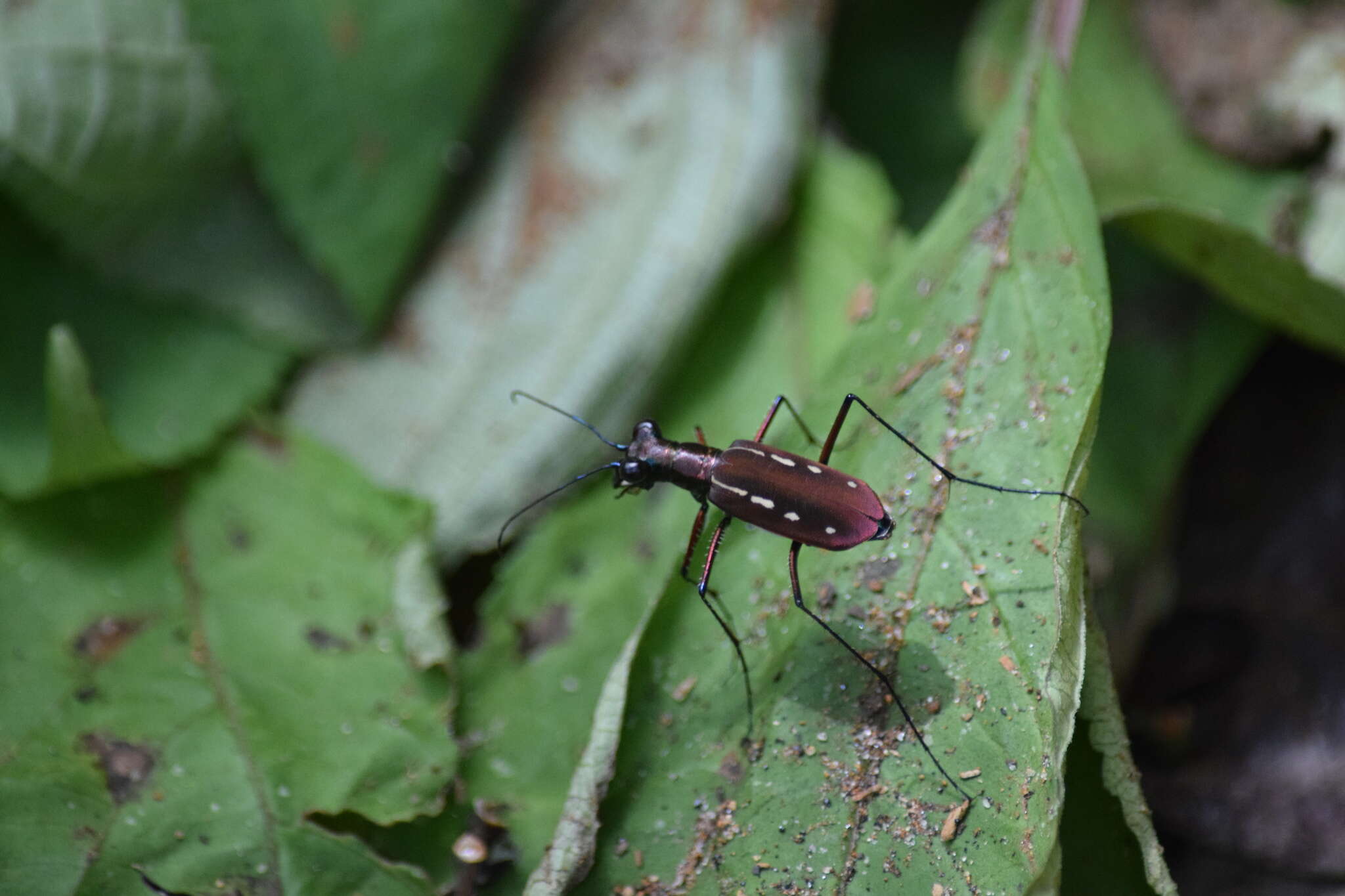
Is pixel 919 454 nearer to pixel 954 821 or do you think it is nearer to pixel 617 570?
pixel 954 821

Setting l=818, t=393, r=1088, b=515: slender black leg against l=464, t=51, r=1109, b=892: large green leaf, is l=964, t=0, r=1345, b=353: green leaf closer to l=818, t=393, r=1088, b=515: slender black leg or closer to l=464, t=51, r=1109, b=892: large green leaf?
l=464, t=51, r=1109, b=892: large green leaf

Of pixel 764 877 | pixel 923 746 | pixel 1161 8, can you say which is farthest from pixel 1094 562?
pixel 1161 8

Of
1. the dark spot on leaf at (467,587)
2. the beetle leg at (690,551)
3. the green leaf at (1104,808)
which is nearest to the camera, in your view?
Answer: the green leaf at (1104,808)

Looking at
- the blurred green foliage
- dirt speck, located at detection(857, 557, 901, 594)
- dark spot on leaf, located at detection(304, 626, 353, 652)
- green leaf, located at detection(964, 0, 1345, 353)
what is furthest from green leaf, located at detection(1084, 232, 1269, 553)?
dark spot on leaf, located at detection(304, 626, 353, 652)

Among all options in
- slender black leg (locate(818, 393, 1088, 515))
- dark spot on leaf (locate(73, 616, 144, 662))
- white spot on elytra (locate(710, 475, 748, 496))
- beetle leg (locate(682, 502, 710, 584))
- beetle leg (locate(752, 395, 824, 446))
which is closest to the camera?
slender black leg (locate(818, 393, 1088, 515))

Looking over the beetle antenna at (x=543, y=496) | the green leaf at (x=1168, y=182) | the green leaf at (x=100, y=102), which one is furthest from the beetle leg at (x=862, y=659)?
the green leaf at (x=100, y=102)

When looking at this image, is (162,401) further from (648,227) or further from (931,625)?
(931,625)

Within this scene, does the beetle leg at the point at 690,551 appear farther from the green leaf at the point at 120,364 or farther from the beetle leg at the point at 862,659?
the green leaf at the point at 120,364

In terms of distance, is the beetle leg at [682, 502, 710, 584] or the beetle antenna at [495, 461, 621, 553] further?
the beetle antenna at [495, 461, 621, 553]
